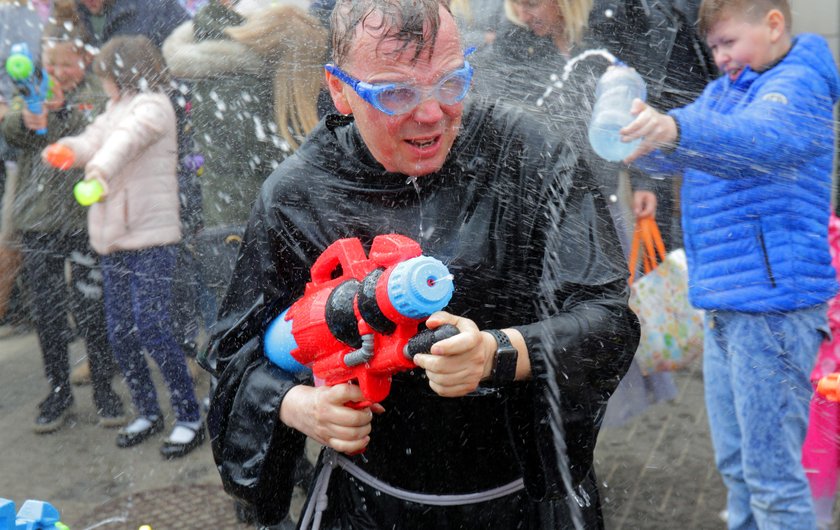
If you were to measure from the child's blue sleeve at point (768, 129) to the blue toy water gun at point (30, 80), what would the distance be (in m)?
3.48

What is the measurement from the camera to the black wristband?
5.24 ft

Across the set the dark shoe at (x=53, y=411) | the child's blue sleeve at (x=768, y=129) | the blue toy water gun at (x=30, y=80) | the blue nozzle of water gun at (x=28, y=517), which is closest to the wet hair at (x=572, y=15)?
the child's blue sleeve at (x=768, y=129)

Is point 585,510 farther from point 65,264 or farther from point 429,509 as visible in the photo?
point 65,264

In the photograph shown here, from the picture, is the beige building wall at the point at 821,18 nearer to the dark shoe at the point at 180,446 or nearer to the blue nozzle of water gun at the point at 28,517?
the blue nozzle of water gun at the point at 28,517

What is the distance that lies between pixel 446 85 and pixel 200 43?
243 centimetres

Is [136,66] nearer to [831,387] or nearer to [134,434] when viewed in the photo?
[134,434]

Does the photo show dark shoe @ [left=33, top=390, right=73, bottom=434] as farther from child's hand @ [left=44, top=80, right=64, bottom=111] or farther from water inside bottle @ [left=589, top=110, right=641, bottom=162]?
water inside bottle @ [left=589, top=110, right=641, bottom=162]

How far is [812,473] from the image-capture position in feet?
10.3

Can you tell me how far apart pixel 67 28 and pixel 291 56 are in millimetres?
2092

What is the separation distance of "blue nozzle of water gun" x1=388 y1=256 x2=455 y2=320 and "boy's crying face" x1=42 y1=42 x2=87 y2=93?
12.2ft

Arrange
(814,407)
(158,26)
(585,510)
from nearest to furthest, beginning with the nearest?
(585,510) < (814,407) < (158,26)

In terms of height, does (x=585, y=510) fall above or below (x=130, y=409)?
above

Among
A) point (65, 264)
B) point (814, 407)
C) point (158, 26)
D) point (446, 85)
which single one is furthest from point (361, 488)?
point (65, 264)

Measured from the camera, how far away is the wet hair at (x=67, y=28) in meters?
4.73
